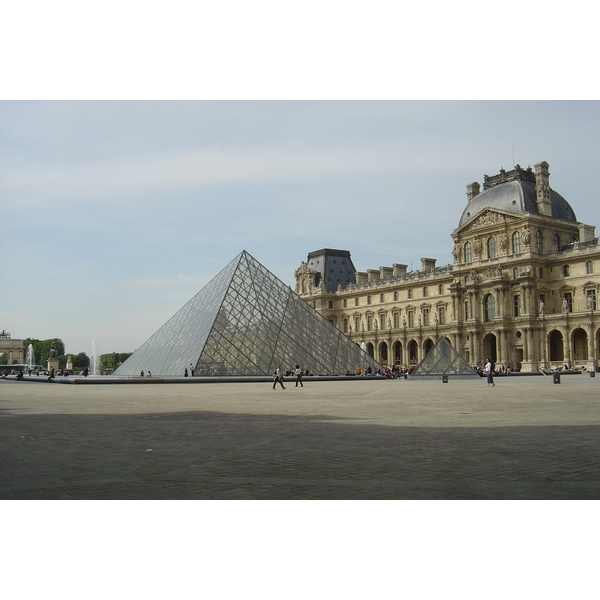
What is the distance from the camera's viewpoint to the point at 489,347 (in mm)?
60438

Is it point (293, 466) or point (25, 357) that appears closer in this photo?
point (293, 466)

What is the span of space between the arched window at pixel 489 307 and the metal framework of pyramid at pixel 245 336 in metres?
24.1

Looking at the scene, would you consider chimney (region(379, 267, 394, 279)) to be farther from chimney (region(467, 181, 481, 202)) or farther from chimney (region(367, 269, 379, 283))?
chimney (region(467, 181, 481, 202))

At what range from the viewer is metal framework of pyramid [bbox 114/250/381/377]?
105ft

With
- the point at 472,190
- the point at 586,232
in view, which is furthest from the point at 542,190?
the point at 472,190

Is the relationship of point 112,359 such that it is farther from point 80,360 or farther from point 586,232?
point 586,232

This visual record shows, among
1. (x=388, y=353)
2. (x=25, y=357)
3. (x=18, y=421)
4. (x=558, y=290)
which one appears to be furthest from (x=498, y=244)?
(x=25, y=357)

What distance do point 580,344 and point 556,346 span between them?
2.38 meters

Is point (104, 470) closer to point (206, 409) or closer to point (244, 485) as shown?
point (244, 485)

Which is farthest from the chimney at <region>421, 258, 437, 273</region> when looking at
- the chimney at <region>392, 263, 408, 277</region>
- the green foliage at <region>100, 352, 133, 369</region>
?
the green foliage at <region>100, 352, 133, 369</region>

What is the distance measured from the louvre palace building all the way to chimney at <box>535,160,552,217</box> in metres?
0.09

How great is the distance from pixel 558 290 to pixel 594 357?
7434 millimetres

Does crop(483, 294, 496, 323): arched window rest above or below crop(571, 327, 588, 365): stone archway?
above

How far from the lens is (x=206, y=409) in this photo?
45.2 feet
